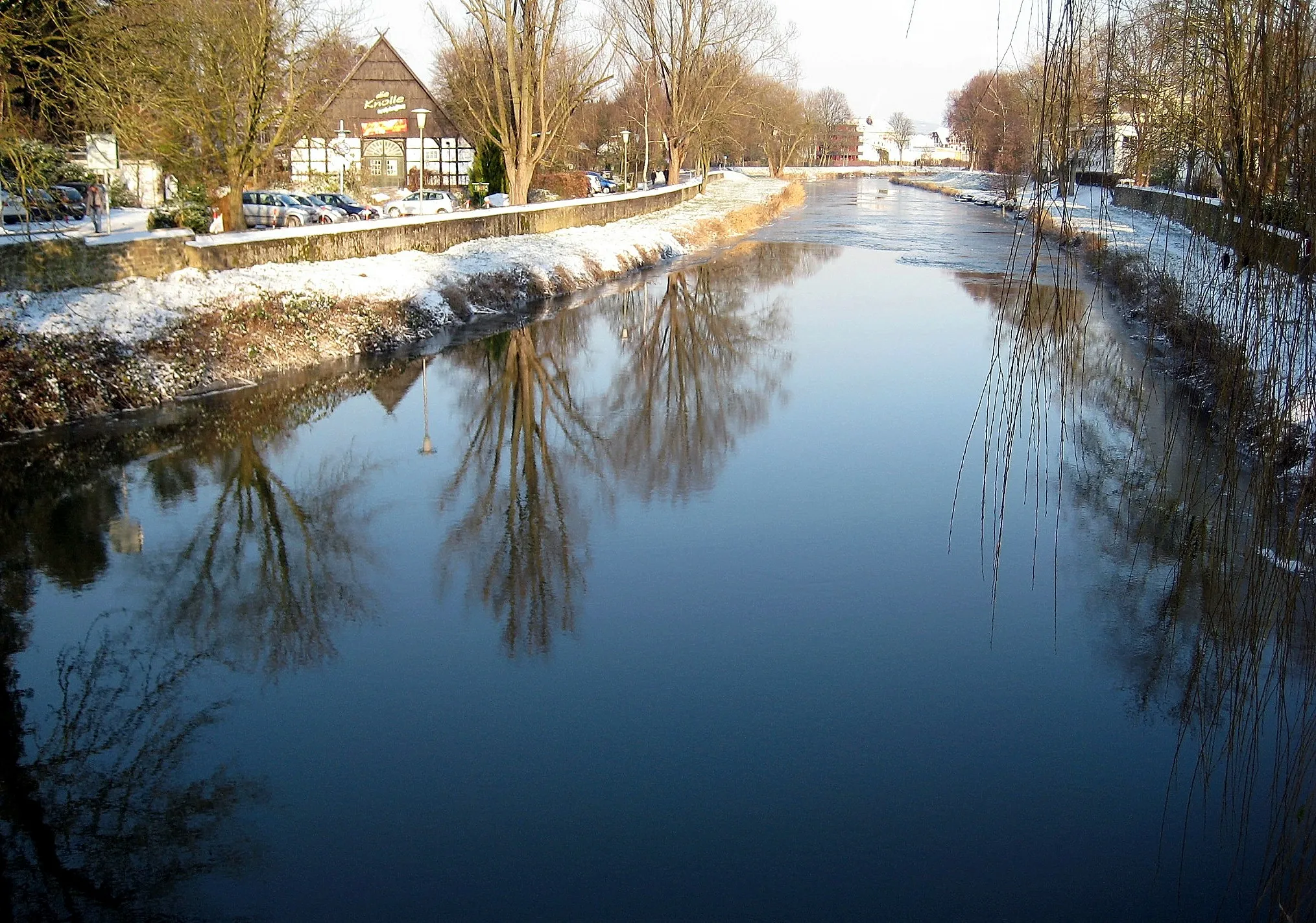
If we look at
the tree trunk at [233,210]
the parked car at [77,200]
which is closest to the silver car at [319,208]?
the parked car at [77,200]

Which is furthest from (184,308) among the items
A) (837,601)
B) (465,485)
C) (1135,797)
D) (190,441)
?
(1135,797)

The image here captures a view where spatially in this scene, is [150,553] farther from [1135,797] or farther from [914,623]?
[1135,797]

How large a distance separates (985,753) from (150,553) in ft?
19.9

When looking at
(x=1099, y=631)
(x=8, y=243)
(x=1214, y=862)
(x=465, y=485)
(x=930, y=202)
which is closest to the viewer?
(x=1214, y=862)

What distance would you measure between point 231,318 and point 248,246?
10.2ft

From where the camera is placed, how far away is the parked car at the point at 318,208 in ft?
99.7

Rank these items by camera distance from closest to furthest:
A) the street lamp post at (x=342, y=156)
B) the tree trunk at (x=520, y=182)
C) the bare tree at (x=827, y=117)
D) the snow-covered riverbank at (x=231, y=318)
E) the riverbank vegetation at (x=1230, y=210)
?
the riverbank vegetation at (x=1230, y=210) → the snow-covered riverbank at (x=231, y=318) → the tree trunk at (x=520, y=182) → the street lamp post at (x=342, y=156) → the bare tree at (x=827, y=117)

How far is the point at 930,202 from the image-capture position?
6138 centimetres

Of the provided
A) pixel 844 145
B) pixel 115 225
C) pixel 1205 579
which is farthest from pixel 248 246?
pixel 844 145

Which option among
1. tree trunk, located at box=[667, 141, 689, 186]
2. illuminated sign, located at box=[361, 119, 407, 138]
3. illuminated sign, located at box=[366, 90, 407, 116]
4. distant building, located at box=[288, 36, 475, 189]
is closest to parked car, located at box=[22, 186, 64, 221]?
distant building, located at box=[288, 36, 475, 189]

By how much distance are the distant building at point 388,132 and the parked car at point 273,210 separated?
548 inches

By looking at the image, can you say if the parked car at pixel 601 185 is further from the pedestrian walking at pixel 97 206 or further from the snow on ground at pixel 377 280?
the pedestrian walking at pixel 97 206

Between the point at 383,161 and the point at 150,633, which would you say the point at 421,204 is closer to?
the point at 383,161

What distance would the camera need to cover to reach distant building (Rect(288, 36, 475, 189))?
4538 centimetres
